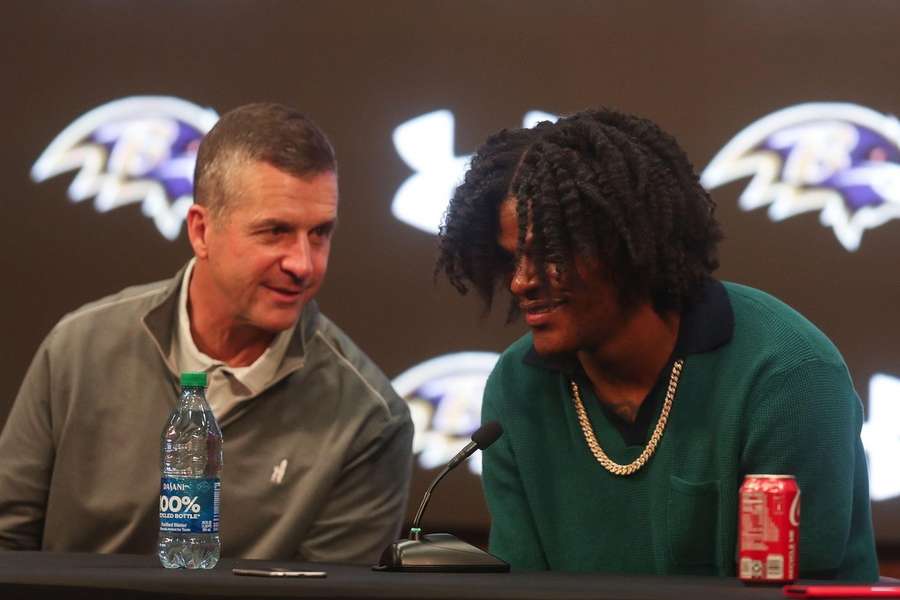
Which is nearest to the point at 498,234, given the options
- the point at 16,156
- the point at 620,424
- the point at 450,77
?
the point at 620,424

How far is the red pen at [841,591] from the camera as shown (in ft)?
4.48

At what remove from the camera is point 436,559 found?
66.7 inches

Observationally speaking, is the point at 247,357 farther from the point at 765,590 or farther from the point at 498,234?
the point at 765,590

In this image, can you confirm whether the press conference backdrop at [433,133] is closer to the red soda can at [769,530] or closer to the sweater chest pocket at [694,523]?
the sweater chest pocket at [694,523]

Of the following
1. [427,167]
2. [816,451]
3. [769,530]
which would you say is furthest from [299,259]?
[769,530]

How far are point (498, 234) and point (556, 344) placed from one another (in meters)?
0.23

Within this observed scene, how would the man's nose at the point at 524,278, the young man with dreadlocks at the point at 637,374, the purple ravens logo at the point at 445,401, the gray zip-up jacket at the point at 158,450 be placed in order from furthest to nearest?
the purple ravens logo at the point at 445,401 < the gray zip-up jacket at the point at 158,450 < the man's nose at the point at 524,278 < the young man with dreadlocks at the point at 637,374

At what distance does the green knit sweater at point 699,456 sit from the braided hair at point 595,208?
10cm

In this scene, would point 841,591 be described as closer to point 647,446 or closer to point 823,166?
point 647,446

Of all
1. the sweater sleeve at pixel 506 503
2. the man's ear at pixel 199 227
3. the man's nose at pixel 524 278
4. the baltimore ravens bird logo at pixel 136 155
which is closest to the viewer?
the man's nose at pixel 524 278

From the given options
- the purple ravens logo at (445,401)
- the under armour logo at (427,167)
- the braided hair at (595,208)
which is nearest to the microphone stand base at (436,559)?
the braided hair at (595,208)

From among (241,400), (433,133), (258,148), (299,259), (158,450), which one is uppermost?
(433,133)

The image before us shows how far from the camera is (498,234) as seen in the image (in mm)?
2176

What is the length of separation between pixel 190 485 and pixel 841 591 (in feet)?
2.83
